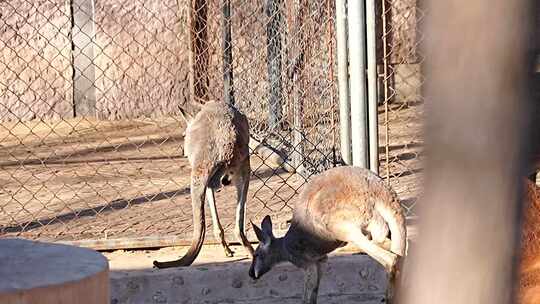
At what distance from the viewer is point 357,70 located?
A: 5.38 meters

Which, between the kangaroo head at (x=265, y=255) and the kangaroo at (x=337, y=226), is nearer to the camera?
the kangaroo at (x=337, y=226)

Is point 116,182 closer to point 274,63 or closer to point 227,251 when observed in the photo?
point 274,63

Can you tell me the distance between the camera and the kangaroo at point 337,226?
4.53m

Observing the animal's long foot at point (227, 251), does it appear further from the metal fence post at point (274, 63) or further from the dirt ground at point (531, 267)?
the metal fence post at point (274, 63)

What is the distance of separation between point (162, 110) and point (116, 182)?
374 cm

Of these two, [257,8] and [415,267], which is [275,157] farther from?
[415,267]

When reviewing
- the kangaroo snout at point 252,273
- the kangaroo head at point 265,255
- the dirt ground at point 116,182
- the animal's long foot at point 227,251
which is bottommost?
the dirt ground at point 116,182

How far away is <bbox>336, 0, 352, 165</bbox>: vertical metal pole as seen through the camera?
569 centimetres

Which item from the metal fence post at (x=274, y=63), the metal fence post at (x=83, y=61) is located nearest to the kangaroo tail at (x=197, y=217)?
the metal fence post at (x=274, y=63)

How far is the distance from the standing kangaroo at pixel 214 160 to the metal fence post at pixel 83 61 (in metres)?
6.28

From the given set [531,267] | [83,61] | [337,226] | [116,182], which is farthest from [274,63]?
[531,267]

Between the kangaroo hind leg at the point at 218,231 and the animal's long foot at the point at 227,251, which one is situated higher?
the kangaroo hind leg at the point at 218,231

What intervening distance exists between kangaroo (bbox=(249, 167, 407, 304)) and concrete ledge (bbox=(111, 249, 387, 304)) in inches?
14.0

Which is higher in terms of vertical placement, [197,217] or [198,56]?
[198,56]
